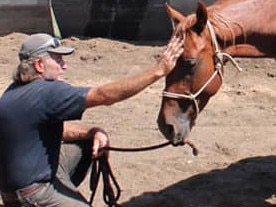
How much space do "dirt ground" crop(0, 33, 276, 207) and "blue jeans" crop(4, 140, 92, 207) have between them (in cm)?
87

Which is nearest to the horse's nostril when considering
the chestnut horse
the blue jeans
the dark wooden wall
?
the chestnut horse

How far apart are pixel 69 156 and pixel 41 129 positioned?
1.74ft

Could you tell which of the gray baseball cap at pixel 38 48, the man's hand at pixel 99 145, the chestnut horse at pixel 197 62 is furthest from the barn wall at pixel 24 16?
the gray baseball cap at pixel 38 48

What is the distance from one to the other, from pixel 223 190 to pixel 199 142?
948mm

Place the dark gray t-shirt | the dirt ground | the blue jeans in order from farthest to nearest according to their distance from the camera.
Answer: the dirt ground < the blue jeans < the dark gray t-shirt

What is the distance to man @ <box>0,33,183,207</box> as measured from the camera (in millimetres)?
3506

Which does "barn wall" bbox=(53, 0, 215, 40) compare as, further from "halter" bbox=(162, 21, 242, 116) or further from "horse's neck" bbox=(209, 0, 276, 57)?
"halter" bbox=(162, 21, 242, 116)

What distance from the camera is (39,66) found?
3.59 metres

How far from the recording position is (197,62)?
4320 mm

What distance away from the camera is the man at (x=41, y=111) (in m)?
3.51

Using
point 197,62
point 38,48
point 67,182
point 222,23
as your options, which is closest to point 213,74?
point 197,62

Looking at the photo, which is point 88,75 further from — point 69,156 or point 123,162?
point 69,156

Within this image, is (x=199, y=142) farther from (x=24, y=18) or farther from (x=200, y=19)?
(x=24, y=18)

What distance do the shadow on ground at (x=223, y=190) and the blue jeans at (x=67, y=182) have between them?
0.94 metres
